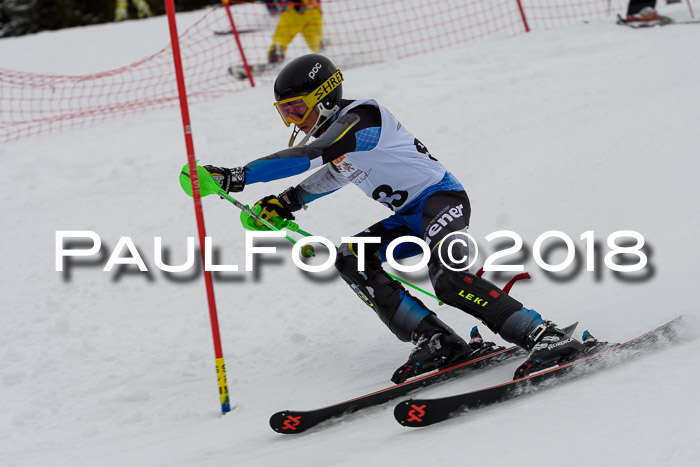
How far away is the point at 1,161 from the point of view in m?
7.48

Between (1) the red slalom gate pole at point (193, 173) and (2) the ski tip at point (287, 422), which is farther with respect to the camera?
(1) the red slalom gate pole at point (193, 173)

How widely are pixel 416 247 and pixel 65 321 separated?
8.33 feet

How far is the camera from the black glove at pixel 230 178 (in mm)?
3379

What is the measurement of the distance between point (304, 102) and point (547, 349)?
172cm

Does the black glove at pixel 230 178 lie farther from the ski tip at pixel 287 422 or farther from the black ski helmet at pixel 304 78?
the ski tip at pixel 287 422

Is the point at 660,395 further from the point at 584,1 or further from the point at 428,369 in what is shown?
the point at 584,1

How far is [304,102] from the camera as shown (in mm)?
3637

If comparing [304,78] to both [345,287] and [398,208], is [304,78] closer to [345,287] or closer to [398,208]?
[398,208]

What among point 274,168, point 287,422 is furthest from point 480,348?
point 274,168

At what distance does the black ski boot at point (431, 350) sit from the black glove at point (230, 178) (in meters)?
1.19

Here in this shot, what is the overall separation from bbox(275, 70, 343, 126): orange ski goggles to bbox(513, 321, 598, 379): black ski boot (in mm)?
1584

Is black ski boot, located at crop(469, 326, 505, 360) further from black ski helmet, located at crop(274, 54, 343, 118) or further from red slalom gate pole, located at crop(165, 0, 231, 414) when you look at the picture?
black ski helmet, located at crop(274, 54, 343, 118)

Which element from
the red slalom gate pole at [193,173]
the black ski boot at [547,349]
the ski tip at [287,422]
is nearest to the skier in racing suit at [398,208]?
the black ski boot at [547,349]

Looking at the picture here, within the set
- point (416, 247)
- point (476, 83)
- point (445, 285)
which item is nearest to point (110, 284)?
point (416, 247)
